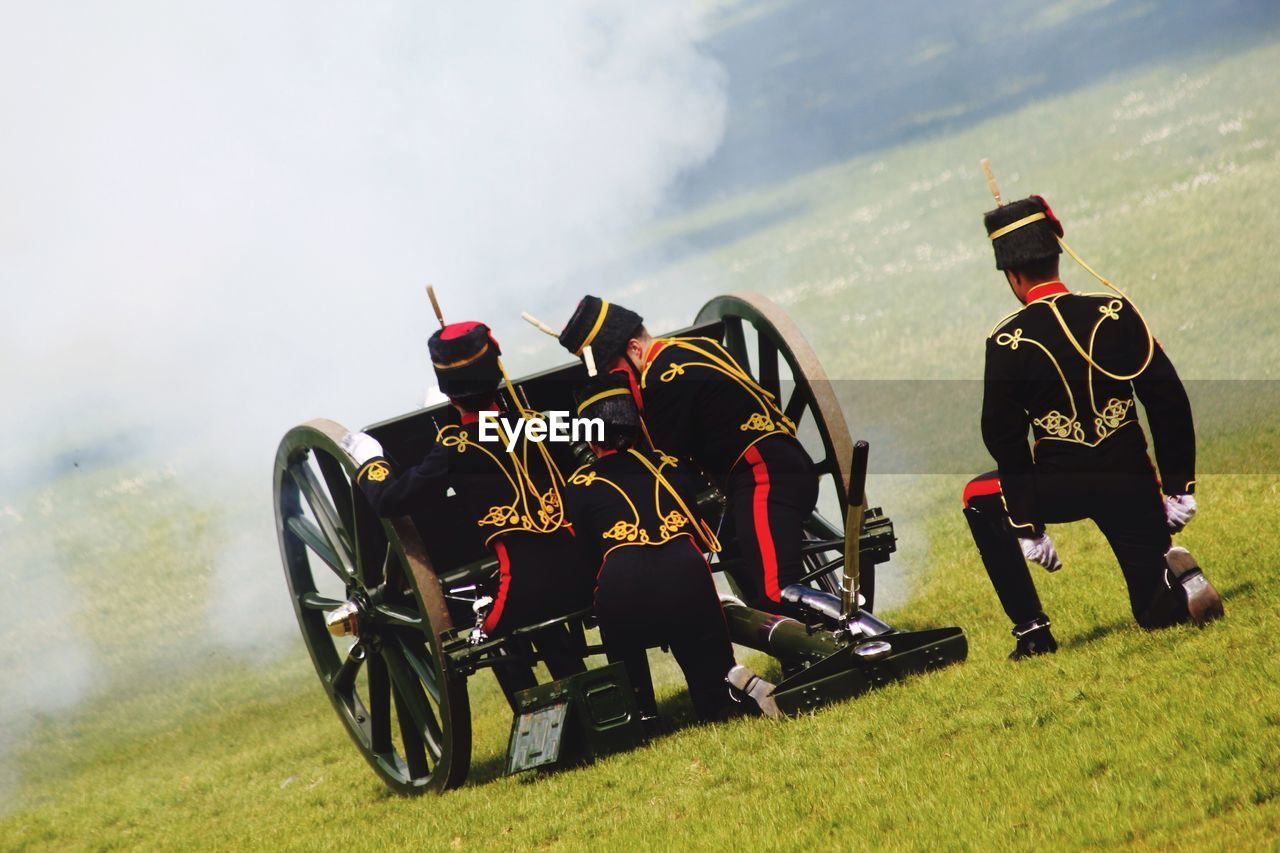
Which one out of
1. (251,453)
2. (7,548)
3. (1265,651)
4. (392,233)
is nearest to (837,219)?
(392,233)

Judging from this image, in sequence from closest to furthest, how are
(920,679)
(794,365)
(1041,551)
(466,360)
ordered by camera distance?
(1041,551) < (920,679) < (466,360) < (794,365)

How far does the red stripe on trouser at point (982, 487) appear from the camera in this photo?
4574mm

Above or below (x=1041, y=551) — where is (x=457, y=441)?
above

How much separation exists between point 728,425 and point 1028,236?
1.29 metres

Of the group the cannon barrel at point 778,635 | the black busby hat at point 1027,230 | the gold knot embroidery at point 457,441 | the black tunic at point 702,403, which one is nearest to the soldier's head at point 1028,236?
the black busby hat at point 1027,230

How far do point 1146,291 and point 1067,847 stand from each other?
9.52 m

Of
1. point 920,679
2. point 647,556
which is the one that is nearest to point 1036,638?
point 920,679

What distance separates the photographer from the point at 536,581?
527cm

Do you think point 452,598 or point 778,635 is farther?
point 452,598

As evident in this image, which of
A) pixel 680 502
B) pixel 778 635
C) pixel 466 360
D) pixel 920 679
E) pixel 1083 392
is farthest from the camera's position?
pixel 466 360

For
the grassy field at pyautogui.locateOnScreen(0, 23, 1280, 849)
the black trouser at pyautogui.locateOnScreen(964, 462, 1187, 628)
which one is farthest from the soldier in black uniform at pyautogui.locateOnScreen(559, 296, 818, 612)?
the black trouser at pyautogui.locateOnScreen(964, 462, 1187, 628)

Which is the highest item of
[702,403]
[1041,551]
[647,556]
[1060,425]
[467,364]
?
[467,364]

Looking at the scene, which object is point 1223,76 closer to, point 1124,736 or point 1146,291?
point 1146,291

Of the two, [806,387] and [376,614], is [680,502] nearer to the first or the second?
[806,387]
